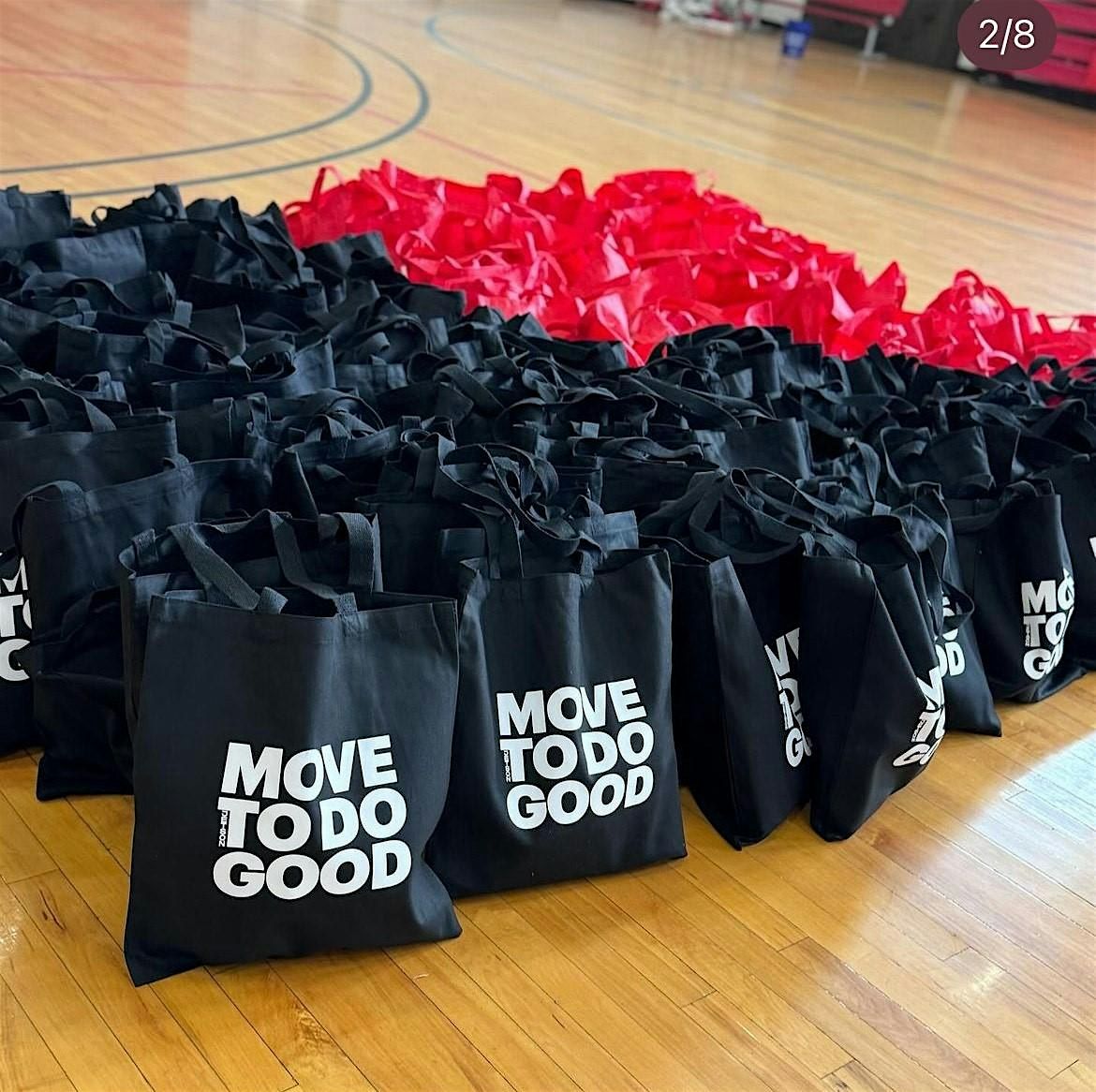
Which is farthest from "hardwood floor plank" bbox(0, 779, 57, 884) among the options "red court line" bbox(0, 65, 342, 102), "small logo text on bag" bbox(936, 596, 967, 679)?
"red court line" bbox(0, 65, 342, 102)

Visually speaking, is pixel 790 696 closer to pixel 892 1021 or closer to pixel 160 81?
pixel 892 1021

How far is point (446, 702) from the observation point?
4.83ft

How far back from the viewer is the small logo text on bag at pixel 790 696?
1776 millimetres

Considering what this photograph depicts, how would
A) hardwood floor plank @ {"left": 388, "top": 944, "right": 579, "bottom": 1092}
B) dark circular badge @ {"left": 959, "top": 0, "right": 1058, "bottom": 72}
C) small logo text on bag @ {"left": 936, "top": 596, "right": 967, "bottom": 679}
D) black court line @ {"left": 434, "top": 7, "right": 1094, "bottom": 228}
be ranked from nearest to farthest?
hardwood floor plank @ {"left": 388, "top": 944, "right": 579, "bottom": 1092}
small logo text on bag @ {"left": 936, "top": 596, "right": 967, "bottom": 679}
dark circular badge @ {"left": 959, "top": 0, "right": 1058, "bottom": 72}
black court line @ {"left": 434, "top": 7, "right": 1094, "bottom": 228}

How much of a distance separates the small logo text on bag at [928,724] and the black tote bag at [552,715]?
1.24 feet

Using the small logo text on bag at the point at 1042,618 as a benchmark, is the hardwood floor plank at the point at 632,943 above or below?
below

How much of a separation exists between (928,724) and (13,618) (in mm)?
1207

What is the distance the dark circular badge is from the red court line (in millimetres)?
3419

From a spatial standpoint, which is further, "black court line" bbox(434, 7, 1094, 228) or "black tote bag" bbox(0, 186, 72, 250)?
"black court line" bbox(434, 7, 1094, 228)

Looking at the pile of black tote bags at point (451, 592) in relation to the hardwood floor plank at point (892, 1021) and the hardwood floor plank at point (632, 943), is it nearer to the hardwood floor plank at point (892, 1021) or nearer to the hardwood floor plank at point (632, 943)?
the hardwood floor plank at point (632, 943)

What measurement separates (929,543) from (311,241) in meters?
1.95

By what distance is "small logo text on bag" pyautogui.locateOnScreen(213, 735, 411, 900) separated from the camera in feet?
4.49

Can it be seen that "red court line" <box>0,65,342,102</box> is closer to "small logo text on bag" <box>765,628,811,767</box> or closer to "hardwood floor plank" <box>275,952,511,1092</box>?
"small logo text on bag" <box>765,628,811,767</box>

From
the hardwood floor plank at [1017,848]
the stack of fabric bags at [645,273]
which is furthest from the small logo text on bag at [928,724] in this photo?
the stack of fabric bags at [645,273]
